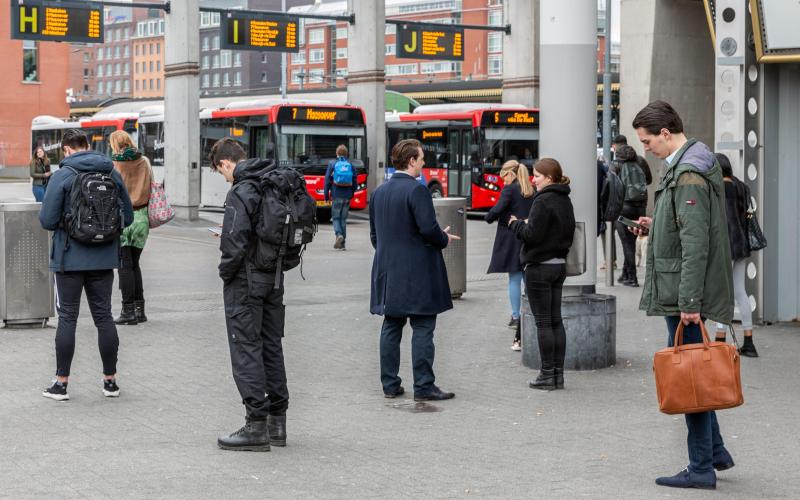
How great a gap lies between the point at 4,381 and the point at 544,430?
3900 mm

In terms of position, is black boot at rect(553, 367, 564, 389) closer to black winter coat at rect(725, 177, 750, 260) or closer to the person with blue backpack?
black winter coat at rect(725, 177, 750, 260)

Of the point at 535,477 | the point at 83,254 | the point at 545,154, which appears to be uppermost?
the point at 545,154

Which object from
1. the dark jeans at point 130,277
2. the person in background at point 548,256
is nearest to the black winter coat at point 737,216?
the person in background at point 548,256

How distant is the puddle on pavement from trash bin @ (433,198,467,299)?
552cm

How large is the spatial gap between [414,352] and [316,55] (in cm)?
14420

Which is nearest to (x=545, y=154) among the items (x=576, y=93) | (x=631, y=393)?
(x=576, y=93)

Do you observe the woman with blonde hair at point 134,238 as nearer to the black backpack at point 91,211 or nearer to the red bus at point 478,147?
the black backpack at point 91,211

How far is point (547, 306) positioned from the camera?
8.95m

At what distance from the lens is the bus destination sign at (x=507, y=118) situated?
31938mm

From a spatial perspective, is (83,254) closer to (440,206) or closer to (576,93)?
(576,93)

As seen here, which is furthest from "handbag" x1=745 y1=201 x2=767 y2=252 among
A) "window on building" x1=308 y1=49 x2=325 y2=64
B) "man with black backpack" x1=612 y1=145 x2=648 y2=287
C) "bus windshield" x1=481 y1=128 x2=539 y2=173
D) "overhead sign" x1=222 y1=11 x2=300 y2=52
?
"window on building" x1=308 y1=49 x2=325 y2=64

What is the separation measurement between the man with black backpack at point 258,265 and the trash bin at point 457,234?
673 cm

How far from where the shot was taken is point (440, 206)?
14000 millimetres

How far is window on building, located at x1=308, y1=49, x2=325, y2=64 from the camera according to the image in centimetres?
15012
